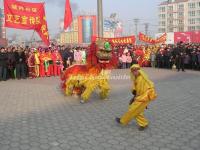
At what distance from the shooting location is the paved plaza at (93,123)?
5.86 metres

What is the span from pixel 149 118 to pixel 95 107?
70.2 inches

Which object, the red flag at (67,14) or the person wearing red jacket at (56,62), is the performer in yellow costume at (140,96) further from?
the person wearing red jacket at (56,62)

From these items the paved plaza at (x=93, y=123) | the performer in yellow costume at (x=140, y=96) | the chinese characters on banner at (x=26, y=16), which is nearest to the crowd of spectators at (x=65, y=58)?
the chinese characters on banner at (x=26, y=16)

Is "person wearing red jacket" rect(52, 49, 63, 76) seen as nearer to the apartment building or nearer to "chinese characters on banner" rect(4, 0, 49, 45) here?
"chinese characters on banner" rect(4, 0, 49, 45)

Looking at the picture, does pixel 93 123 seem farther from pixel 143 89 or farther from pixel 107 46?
pixel 107 46

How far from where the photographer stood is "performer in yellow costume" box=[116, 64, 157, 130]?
646cm

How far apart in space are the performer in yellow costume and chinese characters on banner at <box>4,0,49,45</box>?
9352 mm

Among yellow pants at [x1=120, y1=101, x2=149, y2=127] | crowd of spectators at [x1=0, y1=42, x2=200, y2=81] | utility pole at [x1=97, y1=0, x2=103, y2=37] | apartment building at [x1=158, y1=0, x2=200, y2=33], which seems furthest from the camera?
apartment building at [x1=158, y1=0, x2=200, y2=33]

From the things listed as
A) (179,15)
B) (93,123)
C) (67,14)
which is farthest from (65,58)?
(179,15)

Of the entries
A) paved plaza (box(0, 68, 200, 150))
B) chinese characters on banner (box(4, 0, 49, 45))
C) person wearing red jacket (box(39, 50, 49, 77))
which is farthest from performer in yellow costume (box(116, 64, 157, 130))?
person wearing red jacket (box(39, 50, 49, 77))

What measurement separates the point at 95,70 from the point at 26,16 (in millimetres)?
6856

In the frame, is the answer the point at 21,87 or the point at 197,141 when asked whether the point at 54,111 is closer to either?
the point at 197,141

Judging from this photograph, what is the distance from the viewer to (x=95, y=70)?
9.47 meters

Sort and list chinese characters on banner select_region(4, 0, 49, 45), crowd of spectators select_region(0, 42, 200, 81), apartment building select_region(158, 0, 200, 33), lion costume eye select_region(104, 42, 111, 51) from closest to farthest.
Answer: lion costume eye select_region(104, 42, 111, 51)
chinese characters on banner select_region(4, 0, 49, 45)
crowd of spectators select_region(0, 42, 200, 81)
apartment building select_region(158, 0, 200, 33)
